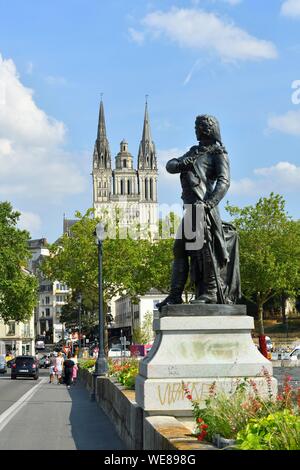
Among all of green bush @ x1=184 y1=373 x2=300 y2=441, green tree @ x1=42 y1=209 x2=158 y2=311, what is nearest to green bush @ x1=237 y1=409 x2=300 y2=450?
green bush @ x1=184 y1=373 x2=300 y2=441

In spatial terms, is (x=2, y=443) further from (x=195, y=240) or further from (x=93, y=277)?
(x=93, y=277)

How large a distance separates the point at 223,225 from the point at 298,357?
3962cm

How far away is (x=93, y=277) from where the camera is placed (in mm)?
69562

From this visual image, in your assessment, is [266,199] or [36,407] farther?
[266,199]

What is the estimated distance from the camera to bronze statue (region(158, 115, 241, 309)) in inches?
411

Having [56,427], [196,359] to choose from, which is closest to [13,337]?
[56,427]

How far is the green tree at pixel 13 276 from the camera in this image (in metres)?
65.2

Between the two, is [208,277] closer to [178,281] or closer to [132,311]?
[178,281]

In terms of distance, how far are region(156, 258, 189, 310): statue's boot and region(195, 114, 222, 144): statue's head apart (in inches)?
60.0

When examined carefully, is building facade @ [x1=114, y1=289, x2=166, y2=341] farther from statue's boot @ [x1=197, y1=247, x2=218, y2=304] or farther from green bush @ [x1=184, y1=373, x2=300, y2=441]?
green bush @ [x1=184, y1=373, x2=300, y2=441]

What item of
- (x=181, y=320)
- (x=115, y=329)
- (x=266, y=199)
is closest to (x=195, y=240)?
(x=181, y=320)

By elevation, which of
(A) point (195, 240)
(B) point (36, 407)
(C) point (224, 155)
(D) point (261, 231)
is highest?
(D) point (261, 231)
